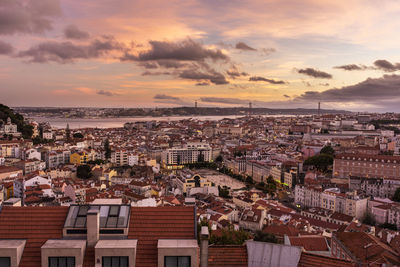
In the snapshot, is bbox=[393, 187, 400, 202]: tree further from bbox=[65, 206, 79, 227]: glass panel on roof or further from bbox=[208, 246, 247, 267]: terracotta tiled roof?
bbox=[65, 206, 79, 227]: glass panel on roof

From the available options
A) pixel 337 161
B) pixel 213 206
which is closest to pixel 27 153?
pixel 213 206

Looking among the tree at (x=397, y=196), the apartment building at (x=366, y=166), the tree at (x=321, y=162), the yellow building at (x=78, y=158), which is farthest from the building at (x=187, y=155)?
the tree at (x=397, y=196)

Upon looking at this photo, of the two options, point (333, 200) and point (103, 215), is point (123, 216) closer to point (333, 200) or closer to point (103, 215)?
point (103, 215)

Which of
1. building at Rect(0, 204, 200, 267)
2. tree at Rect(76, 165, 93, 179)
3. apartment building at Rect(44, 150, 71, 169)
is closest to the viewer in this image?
building at Rect(0, 204, 200, 267)

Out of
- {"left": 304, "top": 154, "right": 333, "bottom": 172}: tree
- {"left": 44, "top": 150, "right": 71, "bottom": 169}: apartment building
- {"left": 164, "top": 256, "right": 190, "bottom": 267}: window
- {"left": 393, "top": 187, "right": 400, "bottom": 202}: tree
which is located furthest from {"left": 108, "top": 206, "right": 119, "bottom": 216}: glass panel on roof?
{"left": 304, "top": 154, "right": 333, "bottom": 172}: tree

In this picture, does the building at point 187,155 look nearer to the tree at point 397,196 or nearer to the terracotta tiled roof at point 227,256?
the tree at point 397,196

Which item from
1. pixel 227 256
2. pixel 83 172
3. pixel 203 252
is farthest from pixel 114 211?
pixel 83 172
